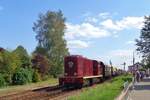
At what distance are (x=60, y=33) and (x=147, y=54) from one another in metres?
21.6

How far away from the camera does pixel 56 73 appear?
9175 centimetres

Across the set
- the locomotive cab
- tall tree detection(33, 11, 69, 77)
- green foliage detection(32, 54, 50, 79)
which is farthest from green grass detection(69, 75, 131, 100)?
tall tree detection(33, 11, 69, 77)

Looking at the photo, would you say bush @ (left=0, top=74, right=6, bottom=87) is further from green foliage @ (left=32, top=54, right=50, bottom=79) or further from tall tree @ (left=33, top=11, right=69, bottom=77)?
tall tree @ (left=33, top=11, right=69, bottom=77)

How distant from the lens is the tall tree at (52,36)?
319 ft

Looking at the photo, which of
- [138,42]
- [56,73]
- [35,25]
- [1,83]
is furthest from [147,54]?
[1,83]

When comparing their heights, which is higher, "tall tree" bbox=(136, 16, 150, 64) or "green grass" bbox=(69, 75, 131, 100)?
"tall tree" bbox=(136, 16, 150, 64)

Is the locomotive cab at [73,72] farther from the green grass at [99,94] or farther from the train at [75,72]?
the green grass at [99,94]

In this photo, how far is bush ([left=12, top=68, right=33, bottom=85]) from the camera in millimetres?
60250

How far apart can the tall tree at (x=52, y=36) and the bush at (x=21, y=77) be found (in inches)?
1257

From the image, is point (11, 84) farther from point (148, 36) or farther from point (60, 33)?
point (60, 33)

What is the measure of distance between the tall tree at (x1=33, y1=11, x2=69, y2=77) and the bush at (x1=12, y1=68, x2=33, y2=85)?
3192 centimetres

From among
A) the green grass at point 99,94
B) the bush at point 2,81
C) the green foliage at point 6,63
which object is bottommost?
the green grass at point 99,94

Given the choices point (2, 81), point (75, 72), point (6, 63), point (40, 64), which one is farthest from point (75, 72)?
point (40, 64)

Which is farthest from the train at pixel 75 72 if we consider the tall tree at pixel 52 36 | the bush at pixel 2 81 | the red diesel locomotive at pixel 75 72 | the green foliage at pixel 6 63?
the tall tree at pixel 52 36
